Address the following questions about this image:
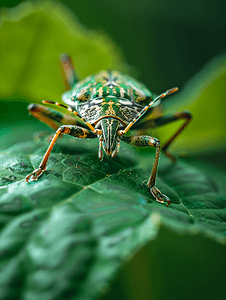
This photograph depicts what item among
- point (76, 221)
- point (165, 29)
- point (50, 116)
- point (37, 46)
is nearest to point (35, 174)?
point (76, 221)

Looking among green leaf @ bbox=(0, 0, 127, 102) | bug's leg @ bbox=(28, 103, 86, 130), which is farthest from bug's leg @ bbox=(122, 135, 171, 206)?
green leaf @ bbox=(0, 0, 127, 102)

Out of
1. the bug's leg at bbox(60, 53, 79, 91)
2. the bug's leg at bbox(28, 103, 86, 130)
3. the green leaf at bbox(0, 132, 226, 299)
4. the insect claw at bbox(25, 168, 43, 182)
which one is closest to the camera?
the green leaf at bbox(0, 132, 226, 299)

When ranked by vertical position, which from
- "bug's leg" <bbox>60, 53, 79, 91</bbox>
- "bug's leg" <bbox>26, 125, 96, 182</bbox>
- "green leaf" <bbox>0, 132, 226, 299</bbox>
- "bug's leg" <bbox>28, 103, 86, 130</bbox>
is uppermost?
"bug's leg" <bbox>60, 53, 79, 91</bbox>

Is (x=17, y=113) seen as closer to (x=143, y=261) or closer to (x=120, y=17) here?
(x=143, y=261)

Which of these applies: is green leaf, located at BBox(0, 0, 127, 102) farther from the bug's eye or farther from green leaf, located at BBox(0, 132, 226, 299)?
green leaf, located at BBox(0, 132, 226, 299)

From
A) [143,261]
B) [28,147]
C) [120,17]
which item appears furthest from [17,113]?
[120,17]

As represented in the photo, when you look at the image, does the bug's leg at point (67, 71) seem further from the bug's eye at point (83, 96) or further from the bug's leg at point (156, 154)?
the bug's leg at point (156, 154)

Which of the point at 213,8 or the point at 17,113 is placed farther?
the point at 213,8
